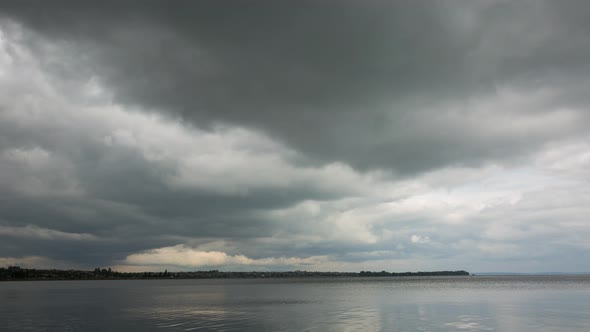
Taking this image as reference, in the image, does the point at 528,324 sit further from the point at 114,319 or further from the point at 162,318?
the point at 114,319

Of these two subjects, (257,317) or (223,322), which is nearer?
(223,322)

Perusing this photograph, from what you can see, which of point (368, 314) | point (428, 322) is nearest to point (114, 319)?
point (368, 314)

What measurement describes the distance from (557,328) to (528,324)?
4397 millimetres

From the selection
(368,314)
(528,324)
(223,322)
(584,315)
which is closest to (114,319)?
(223,322)

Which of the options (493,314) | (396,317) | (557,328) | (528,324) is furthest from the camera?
(493,314)

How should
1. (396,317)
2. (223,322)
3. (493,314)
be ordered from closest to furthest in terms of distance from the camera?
(223,322), (396,317), (493,314)

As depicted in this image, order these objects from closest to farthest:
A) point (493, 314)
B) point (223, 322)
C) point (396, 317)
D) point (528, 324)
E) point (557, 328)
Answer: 1. point (557, 328)
2. point (528, 324)
3. point (223, 322)
4. point (396, 317)
5. point (493, 314)

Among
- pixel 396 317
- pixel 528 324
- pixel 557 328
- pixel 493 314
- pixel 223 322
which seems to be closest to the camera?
pixel 557 328

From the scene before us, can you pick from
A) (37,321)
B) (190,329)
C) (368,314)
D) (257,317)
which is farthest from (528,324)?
(37,321)

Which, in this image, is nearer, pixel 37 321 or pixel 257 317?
pixel 37 321

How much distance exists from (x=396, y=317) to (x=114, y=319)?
1668 inches

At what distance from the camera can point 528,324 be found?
183 ft

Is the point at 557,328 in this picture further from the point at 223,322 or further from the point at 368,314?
the point at 223,322

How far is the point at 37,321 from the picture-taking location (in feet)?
206
